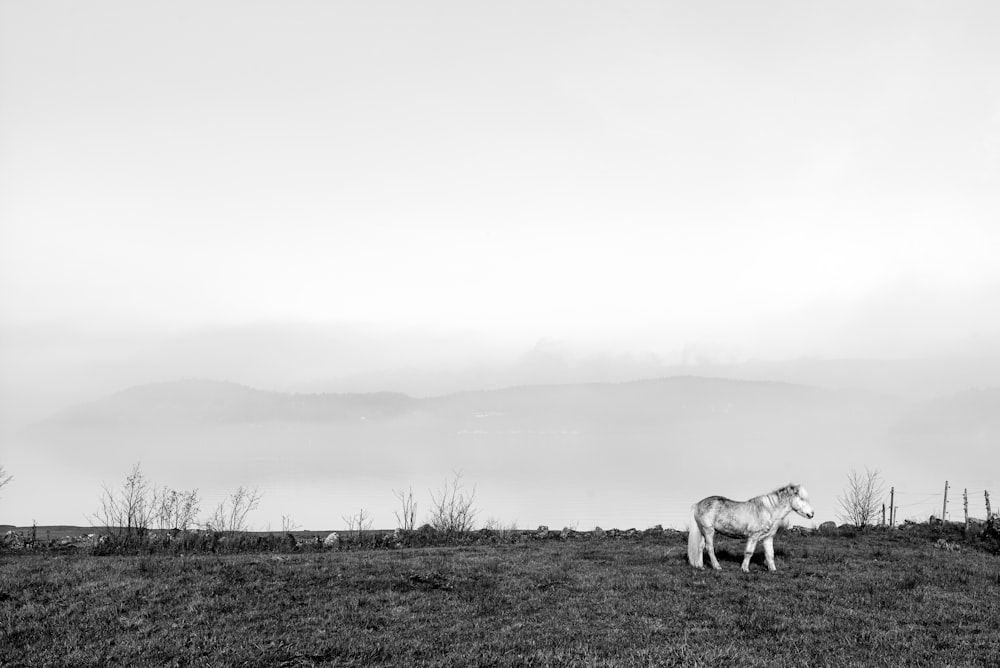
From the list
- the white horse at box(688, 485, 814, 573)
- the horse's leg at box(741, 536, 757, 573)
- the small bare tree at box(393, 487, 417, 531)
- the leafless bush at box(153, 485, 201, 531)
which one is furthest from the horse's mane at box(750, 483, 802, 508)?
the leafless bush at box(153, 485, 201, 531)

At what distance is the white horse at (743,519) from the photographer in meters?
16.2

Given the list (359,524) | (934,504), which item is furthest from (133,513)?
(934,504)

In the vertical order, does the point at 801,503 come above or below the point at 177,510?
above

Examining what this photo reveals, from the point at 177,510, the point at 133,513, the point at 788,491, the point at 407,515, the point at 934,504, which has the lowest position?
the point at 934,504

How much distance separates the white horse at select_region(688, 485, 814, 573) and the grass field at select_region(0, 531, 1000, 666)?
2.23 feet

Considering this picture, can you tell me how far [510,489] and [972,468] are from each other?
374 ft

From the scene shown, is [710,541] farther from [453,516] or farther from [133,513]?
[133,513]

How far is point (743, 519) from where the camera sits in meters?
16.3

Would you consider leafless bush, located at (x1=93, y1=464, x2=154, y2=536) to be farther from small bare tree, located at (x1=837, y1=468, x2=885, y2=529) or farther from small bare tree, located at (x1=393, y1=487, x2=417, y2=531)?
small bare tree, located at (x1=837, y1=468, x2=885, y2=529)

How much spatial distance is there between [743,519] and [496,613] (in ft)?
23.8

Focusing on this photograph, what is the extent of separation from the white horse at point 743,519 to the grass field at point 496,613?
680mm

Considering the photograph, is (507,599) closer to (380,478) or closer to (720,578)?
(720,578)

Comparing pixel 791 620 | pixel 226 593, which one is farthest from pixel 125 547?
pixel 791 620

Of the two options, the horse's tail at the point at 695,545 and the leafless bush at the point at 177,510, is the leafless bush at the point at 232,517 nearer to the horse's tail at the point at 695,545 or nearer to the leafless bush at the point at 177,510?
the leafless bush at the point at 177,510
